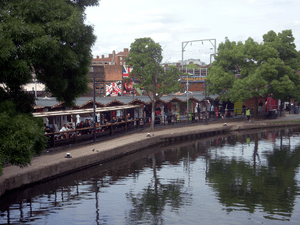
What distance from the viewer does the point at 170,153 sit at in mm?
26375

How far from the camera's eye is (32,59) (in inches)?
537

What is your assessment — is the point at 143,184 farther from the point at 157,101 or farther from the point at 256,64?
the point at 256,64

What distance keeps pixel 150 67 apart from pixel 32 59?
20573 mm

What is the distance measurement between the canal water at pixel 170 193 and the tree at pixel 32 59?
2544mm

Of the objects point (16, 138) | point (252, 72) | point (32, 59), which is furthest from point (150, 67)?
point (16, 138)

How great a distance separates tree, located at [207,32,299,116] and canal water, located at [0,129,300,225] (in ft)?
53.0

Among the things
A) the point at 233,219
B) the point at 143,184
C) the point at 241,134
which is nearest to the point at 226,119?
the point at 241,134

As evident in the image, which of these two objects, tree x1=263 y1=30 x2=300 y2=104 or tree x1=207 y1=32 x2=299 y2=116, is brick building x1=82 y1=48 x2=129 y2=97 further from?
tree x1=263 y1=30 x2=300 y2=104

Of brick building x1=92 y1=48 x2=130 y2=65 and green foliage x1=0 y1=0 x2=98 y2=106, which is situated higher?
brick building x1=92 y1=48 x2=130 y2=65

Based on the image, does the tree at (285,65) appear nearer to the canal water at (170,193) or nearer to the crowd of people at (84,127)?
the canal water at (170,193)

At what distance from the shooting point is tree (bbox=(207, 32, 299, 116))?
40.3 meters

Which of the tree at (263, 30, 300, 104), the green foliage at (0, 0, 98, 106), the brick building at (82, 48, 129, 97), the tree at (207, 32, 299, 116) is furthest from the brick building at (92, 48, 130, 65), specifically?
the green foliage at (0, 0, 98, 106)

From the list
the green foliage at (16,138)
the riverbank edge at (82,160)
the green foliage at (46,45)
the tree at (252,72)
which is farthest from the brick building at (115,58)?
the green foliage at (16,138)

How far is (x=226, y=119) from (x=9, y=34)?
33348 mm
